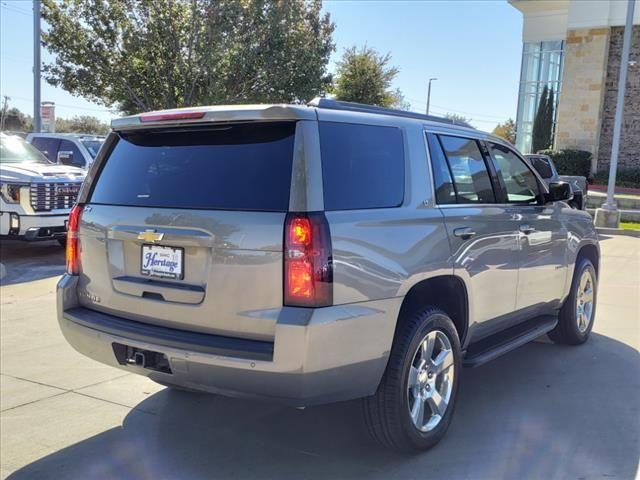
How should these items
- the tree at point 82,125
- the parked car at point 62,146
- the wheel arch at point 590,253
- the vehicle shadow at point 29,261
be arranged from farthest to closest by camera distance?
the tree at point 82,125 → the parked car at point 62,146 → the vehicle shadow at point 29,261 → the wheel arch at point 590,253

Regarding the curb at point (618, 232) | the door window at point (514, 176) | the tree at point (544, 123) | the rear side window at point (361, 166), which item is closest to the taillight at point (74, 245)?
the rear side window at point (361, 166)

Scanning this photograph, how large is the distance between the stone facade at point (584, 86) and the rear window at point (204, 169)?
25.7 m

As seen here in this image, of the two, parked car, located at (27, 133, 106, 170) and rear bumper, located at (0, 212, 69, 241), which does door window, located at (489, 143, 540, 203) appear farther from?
parked car, located at (27, 133, 106, 170)

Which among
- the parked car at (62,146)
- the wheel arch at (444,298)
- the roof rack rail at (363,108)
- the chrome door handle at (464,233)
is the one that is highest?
the roof rack rail at (363,108)

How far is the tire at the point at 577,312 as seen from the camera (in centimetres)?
569

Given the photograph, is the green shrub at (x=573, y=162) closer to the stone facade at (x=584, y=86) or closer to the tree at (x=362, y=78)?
the stone facade at (x=584, y=86)

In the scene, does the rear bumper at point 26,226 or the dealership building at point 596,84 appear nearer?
the rear bumper at point 26,226

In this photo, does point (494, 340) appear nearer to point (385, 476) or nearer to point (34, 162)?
point (385, 476)

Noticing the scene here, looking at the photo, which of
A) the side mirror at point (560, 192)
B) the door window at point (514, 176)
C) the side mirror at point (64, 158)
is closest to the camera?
the door window at point (514, 176)

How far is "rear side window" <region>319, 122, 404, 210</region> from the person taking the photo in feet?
10.7

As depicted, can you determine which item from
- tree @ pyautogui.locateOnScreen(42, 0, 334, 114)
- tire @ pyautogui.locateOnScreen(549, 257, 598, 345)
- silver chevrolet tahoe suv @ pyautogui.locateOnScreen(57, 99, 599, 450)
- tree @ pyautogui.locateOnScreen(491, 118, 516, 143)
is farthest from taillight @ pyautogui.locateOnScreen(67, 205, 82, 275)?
tree @ pyautogui.locateOnScreen(491, 118, 516, 143)

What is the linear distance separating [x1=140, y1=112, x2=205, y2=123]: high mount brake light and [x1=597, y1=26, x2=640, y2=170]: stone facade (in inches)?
1034

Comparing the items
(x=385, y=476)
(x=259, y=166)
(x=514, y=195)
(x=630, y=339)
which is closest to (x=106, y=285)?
(x=259, y=166)

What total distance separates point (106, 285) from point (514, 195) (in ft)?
10.2
